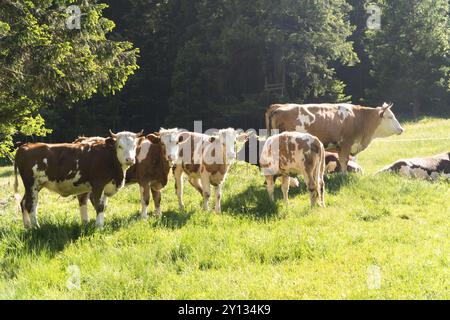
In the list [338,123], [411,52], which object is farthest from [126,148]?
[411,52]

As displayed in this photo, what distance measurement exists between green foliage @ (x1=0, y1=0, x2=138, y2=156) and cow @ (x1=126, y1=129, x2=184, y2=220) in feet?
10.8

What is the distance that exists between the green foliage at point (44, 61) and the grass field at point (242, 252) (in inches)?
104

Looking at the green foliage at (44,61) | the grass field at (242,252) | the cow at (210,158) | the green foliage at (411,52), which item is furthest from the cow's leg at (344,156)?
the green foliage at (411,52)

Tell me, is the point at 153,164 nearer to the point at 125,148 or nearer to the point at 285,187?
the point at 125,148

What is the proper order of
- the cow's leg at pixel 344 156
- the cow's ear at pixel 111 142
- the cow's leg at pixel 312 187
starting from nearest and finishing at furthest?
the cow's ear at pixel 111 142 < the cow's leg at pixel 312 187 < the cow's leg at pixel 344 156

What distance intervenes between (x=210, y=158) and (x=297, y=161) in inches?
71.2

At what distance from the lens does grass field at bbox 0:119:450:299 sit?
5.71 metres

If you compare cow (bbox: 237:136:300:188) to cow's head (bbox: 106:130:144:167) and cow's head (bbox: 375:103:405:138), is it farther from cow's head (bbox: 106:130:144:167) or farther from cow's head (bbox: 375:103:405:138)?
cow's head (bbox: 106:130:144:167)

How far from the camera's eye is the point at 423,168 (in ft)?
46.4

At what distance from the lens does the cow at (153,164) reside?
29.9 feet

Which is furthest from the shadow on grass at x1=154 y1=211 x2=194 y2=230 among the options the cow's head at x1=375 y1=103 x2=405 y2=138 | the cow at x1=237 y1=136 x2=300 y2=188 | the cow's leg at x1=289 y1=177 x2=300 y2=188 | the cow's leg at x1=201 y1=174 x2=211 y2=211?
the cow's head at x1=375 y1=103 x2=405 y2=138

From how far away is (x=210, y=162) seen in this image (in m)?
9.78
